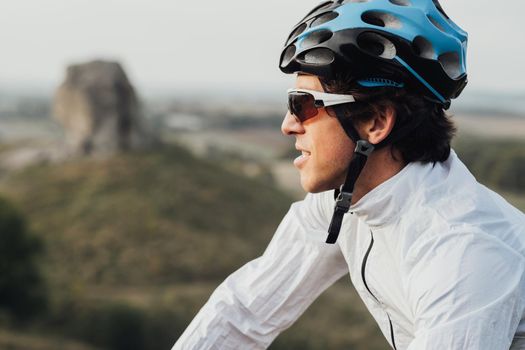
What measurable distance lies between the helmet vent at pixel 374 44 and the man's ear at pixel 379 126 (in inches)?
6.7

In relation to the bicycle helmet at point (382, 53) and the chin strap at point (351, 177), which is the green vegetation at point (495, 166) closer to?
the bicycle helmet at point (382, 53)

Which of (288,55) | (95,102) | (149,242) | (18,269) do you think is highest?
(288,55)

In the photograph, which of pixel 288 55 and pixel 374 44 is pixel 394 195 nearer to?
pixel 374 44

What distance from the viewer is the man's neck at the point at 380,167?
7.91ft

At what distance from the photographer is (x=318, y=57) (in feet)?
7.88

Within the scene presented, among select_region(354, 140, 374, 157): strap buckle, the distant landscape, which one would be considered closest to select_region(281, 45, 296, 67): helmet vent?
select_region(354, 140, 374, 157): strap buckle

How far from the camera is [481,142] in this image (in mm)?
29219

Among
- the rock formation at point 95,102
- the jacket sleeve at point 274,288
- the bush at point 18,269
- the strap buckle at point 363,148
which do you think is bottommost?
the bush at point 18,269

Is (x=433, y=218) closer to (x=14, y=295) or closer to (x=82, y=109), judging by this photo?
(x=14, y=295)

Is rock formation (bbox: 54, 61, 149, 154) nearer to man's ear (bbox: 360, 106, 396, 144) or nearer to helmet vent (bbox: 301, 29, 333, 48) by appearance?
helmet vent (bbox: 301, 29, 333, 48)

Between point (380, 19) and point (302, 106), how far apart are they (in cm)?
37

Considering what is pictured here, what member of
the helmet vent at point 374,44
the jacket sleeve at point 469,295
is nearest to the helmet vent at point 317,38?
the helmet vent at point 374,44

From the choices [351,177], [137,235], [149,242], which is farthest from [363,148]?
[137,235]

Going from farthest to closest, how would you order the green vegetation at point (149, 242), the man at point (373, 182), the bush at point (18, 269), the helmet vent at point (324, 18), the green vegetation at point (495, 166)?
the green vegetation at point (149, 242), the green vegetation at point (495, 166), the bush at point (18, 269), the helmet vent at point (324, 18), the man at point (373, 182)
